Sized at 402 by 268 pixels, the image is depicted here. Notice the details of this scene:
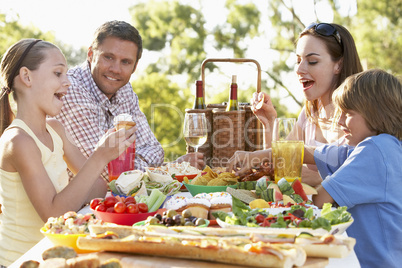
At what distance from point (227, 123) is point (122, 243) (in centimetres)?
215

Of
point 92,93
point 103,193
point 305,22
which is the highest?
point 305,22

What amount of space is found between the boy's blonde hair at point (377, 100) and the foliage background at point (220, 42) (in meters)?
11.2

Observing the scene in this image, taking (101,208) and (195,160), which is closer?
(101,208)

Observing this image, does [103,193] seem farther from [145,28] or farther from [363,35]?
[145,28]

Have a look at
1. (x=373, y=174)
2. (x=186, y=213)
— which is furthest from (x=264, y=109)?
(x=186, y=213)

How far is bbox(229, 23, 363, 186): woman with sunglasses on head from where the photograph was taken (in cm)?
317

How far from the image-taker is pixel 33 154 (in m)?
1.96

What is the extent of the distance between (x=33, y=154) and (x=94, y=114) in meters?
1.46

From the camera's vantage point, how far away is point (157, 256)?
46.6 inches

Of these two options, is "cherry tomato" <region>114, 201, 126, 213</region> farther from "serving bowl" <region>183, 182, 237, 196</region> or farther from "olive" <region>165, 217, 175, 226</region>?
"serving bowl" <region>183, 182, 237, 196</region>

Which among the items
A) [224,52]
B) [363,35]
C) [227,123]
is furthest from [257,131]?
[224,52]

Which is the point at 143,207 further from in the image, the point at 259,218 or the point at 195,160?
the point at 195,160

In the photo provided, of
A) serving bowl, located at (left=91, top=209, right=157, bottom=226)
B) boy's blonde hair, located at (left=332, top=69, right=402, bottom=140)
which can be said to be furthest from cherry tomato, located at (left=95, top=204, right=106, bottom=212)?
boy's blonde hair, located at (left=332, top=69, right=402, bottom=140)

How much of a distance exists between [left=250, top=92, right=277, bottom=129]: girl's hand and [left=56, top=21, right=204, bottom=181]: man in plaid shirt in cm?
95
